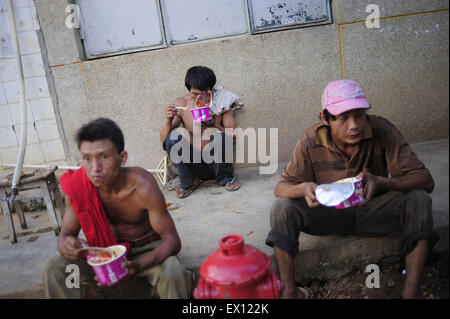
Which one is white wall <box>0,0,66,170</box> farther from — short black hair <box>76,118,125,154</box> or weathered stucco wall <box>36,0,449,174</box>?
short black hair <box>76,118,125,154</box>

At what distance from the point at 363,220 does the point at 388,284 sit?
19.2 inches

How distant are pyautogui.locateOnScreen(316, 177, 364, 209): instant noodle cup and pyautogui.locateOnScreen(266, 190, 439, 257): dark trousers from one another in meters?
0.31

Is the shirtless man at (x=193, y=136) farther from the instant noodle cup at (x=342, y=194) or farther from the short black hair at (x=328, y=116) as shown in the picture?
the instant noodle cup at (x=342, y=194)

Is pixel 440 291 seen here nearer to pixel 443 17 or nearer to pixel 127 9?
pixel 443 17

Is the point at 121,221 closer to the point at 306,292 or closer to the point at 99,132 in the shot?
the point at 99,132

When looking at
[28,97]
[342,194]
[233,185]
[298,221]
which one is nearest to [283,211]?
[298,221]

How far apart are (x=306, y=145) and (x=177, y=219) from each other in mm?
1589

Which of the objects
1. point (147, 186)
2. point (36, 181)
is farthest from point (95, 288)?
point (36, 181)

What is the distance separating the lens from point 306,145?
2.53 metres

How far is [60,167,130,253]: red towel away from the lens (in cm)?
237

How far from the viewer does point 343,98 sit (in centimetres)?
232

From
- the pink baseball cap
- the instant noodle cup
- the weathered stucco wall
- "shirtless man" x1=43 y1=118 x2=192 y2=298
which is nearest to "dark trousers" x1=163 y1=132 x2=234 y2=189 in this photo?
the weathered stucco wall

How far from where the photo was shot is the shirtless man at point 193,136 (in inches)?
163

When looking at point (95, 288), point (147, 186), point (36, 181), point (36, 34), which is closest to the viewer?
point (147, 186)
